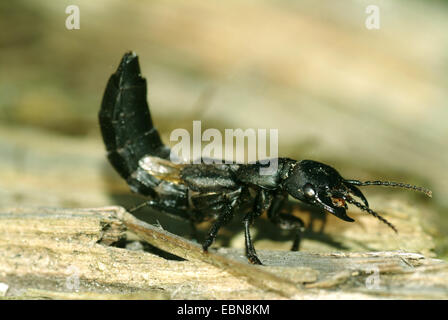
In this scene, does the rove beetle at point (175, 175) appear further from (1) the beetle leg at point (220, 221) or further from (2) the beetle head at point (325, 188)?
(2) the beetle head at point (325, 188)

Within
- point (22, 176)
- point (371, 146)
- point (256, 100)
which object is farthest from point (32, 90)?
point (371, 146)

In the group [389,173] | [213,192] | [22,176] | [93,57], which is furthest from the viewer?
[93,57]

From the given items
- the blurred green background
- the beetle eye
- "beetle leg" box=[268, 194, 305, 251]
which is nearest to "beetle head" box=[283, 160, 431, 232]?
the beetle eye

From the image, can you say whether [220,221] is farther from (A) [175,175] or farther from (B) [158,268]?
(B) [158,268]

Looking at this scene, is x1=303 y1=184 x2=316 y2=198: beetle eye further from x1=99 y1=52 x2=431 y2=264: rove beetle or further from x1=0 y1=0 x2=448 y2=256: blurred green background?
x1=0 y1=0 x2=448 y2=256: blurred green background

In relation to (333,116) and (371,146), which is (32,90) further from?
(371,146)
